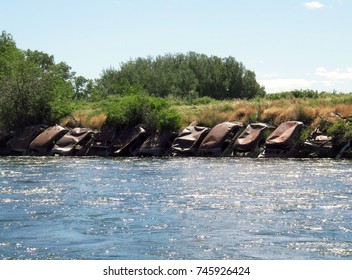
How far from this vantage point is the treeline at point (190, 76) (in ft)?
285

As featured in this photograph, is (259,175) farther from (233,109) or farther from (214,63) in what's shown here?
(214,63)

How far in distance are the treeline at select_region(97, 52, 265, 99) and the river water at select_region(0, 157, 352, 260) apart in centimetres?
5045

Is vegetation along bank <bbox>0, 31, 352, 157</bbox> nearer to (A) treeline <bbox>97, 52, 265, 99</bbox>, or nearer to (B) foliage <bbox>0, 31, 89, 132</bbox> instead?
(B) foliage <bbox>0, 31, 89, 132</bbox>

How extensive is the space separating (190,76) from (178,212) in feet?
227

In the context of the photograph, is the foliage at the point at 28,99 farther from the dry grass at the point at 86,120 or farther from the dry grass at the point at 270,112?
the dry grass at the point at 270,112

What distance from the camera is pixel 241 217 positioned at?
70.3 ft

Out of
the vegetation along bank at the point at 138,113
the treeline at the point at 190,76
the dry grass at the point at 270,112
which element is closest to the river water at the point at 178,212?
the vegetation along bank at the point at 138,113

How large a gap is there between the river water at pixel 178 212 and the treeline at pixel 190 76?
166ft

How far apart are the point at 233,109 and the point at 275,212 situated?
2829 cm

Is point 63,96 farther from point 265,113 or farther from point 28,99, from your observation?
point 265,113

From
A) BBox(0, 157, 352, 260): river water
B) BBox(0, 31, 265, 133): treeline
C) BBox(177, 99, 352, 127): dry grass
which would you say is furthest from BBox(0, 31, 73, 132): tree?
BBox(0, 157, 352, 260): river water

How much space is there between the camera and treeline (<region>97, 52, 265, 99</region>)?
86938 mm

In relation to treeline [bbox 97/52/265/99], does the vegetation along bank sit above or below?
below
